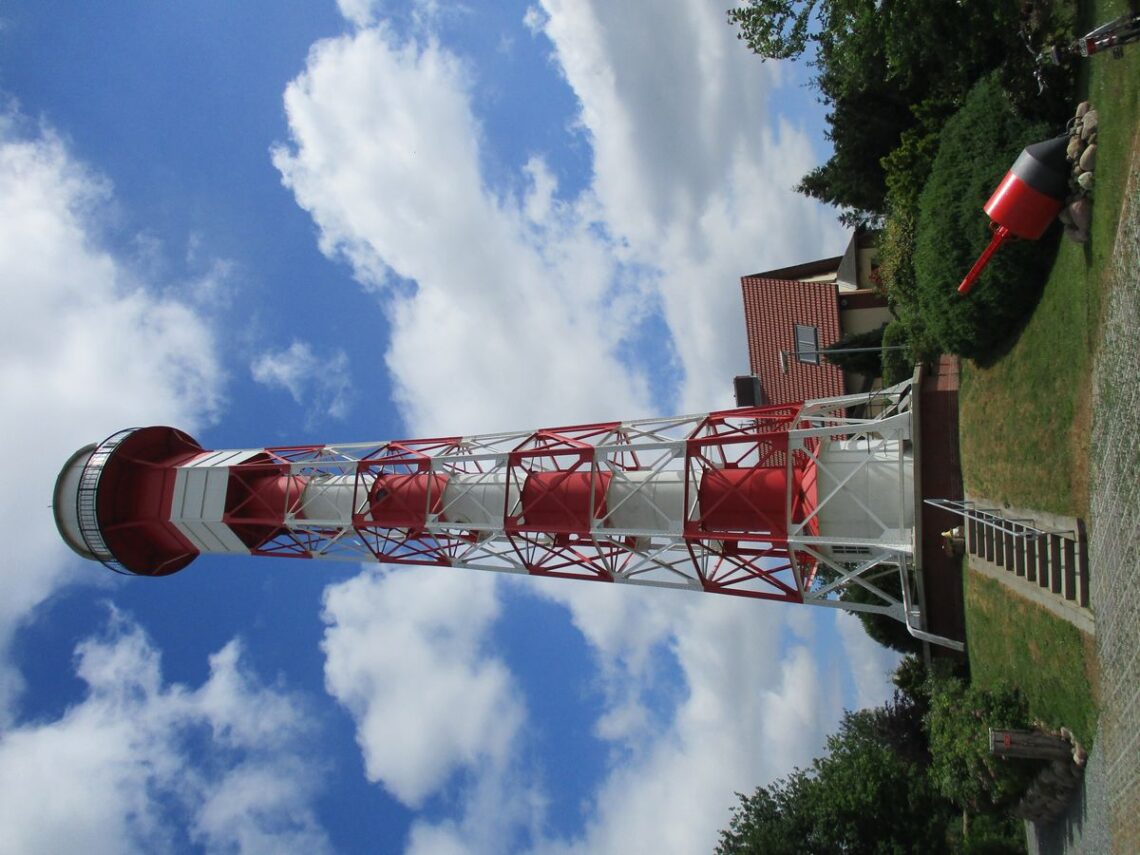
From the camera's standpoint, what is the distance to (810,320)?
33.4 meters

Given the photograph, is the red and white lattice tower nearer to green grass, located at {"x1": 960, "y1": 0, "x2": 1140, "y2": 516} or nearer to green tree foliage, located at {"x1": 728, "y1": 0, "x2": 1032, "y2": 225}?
green grass, located at {"x1": 960, "y1": 0, "x2": 1140, "y2": 516}

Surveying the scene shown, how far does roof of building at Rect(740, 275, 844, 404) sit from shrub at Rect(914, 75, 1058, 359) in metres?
15.9

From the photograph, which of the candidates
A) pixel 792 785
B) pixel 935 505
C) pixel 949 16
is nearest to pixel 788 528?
pixel 935 505

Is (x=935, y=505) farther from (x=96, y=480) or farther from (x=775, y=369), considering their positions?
(x=96, y=480)

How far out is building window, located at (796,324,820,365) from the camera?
33125 mm

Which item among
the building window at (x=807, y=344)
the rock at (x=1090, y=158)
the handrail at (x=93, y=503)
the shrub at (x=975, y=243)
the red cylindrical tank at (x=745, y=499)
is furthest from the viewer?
the building window at (x=807, y=344)

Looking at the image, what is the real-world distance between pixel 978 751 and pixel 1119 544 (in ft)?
17.3

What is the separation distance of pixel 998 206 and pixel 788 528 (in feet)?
23.7

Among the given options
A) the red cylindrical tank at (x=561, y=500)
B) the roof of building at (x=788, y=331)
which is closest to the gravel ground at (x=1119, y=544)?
the red cylindrical tank at (x=561, y=500)

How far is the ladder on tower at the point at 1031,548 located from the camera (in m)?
12.3

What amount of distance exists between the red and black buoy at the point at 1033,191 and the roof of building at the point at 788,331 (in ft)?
61.0

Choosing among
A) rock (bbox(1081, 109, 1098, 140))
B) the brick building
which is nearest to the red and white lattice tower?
rock (bbox(1081, 109, 1098, 140))

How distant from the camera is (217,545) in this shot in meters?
23.0

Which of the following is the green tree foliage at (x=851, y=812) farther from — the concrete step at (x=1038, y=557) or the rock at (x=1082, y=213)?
the rock at (x=1082, y=213)
